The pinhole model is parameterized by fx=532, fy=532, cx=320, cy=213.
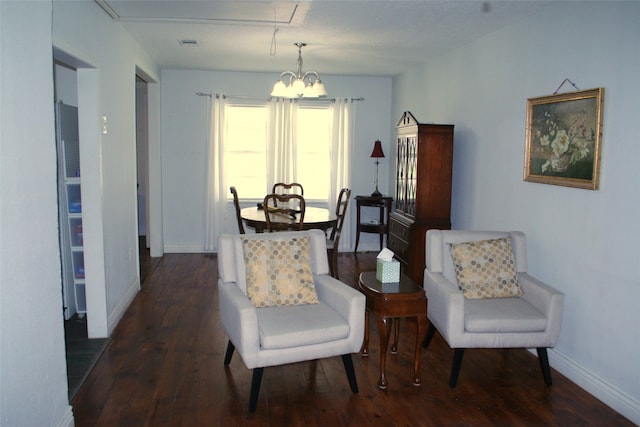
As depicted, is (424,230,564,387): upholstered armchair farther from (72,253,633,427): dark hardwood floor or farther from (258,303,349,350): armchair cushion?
(258,303,349,350): armchair cushion

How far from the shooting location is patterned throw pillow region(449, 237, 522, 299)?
3.51 meters

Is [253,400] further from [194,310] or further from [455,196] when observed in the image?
[455,196]

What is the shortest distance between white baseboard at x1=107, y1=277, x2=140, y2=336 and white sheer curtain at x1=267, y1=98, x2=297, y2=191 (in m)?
2.63

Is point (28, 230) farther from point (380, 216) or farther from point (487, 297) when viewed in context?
point (380, 216)

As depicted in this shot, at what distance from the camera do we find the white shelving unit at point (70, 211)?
417cm

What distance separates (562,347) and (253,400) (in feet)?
6.87

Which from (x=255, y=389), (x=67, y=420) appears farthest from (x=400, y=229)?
(x=67, y=420)

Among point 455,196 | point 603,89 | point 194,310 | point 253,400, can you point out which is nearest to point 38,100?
point 253,400

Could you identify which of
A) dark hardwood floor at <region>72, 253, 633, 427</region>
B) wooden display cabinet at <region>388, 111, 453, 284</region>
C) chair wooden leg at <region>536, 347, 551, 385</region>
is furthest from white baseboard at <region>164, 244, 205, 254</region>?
chair wooden leg at <region>536, 347, 551, 385</region>

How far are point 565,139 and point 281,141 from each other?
4315 mm

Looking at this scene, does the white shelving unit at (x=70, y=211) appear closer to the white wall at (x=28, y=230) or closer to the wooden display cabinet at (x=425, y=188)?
the white wall at (x=28, y=230)

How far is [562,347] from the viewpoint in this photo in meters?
3.56

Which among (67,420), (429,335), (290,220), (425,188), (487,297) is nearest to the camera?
(67,420)

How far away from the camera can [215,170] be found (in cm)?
714
